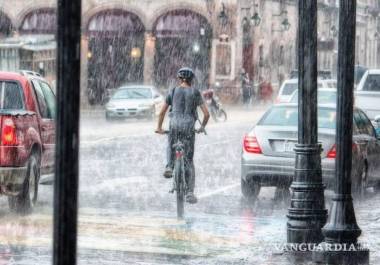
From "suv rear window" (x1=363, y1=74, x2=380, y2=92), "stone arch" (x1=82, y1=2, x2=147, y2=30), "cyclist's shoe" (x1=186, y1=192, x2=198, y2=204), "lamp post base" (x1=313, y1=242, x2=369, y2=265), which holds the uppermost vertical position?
"stone arch" (x1=82, y1=2, x2=147, y2=30)

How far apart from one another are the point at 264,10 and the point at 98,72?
448 inches

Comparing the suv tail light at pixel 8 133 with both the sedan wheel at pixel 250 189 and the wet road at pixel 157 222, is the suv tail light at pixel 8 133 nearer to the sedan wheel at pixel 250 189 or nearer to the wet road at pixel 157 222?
the wet road at pixel 157 222

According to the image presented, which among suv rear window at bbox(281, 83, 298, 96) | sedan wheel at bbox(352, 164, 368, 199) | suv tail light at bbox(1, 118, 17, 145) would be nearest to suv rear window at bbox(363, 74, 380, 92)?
suv rear window at bbox(281, 83, 298, 96)

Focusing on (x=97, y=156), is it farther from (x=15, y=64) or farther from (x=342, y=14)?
(x=15, y=64)

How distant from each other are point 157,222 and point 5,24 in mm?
49923

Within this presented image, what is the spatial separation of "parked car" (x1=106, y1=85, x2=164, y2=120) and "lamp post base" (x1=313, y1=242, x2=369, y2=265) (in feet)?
109

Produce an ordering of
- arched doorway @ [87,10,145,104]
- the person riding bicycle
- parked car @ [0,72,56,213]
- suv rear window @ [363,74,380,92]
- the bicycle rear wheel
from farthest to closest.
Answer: arched doorway @ [87,10,145,104] < suv rear window @ [363,74,380,92] < the person riding bicycle < the bicycle rear wheel < parked car @ [0,72,56,213]

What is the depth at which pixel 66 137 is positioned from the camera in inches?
173

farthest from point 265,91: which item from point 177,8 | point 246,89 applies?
point 177,8

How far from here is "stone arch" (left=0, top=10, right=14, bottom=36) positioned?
61375 mm

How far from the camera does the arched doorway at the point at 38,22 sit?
6019cm

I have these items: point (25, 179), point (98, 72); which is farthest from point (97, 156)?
point (98, 72)

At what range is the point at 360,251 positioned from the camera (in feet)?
34.4

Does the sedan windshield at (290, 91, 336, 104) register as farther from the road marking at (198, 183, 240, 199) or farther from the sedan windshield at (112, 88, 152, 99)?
the sedan windshield at (112, 88, 152, 99)
